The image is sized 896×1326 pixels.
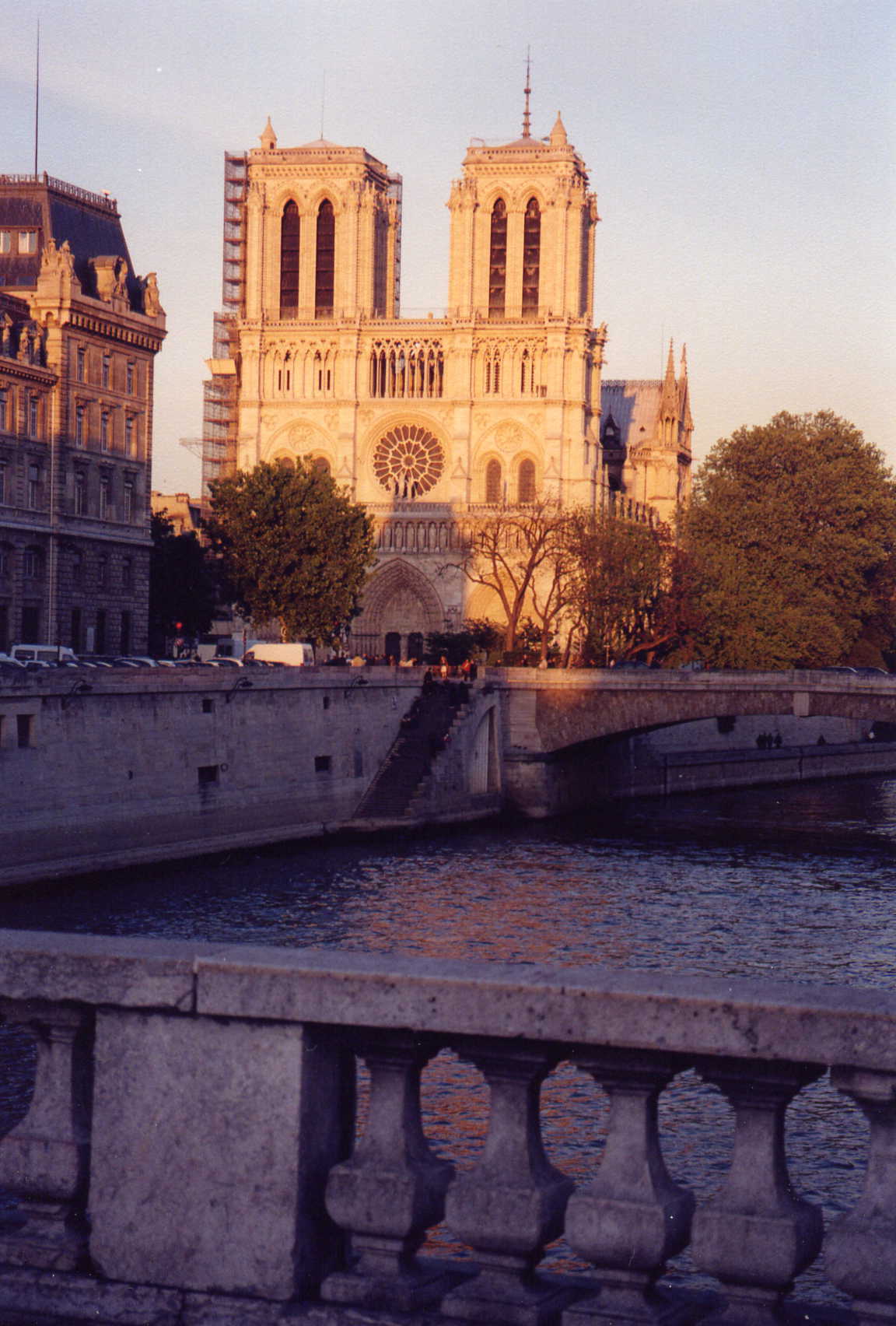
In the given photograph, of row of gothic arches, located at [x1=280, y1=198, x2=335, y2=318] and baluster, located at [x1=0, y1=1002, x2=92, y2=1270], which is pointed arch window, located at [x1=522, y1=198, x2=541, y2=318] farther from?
baluster, located at [x1=0, y1=1002, x2=92, y2=1270]

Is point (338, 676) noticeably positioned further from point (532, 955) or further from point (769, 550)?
point (769, 550)

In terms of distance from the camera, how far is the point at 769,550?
286 ft

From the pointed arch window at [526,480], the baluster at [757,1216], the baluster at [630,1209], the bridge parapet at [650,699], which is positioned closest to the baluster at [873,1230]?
the baluster at [757,1216]

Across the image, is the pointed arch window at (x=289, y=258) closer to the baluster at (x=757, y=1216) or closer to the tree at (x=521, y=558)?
the tree at (x=521, y=558)

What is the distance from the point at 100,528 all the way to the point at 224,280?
235 feet

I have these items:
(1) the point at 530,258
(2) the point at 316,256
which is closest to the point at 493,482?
(1) the point at 530,258

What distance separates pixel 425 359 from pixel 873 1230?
101086 millimetres

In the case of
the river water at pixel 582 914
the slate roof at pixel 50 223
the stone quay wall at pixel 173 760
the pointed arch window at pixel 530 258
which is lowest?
the river water at pixel 582 914

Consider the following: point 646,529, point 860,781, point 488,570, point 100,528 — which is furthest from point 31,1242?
point 488,570

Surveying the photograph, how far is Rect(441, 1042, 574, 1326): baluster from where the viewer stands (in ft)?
15.6

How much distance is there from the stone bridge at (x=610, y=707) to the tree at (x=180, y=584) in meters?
17.5

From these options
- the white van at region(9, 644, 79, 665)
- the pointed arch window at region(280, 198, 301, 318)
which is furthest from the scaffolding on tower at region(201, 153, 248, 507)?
the white van at region(9, 644, 79, 665)

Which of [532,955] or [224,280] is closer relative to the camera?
[532,955]

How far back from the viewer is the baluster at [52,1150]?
5176mm
